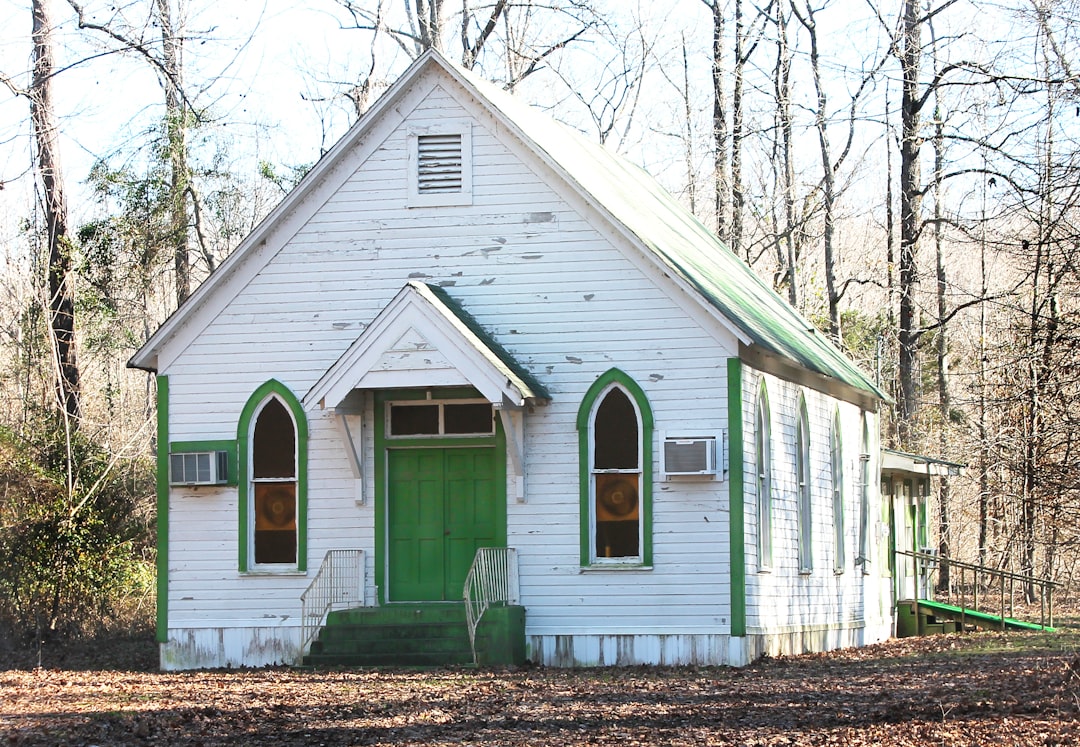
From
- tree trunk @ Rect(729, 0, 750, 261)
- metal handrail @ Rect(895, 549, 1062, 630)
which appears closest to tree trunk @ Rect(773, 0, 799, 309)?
tree trunk @ Rect(729, 0, 750, 261)

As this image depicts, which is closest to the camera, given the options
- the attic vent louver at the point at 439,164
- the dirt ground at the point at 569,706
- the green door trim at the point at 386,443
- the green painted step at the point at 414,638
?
the dirt ground at the point at 569,706

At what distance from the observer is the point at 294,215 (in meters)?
19.8

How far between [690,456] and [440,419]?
332 centimetres

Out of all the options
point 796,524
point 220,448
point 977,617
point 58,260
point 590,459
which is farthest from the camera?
point 58,260

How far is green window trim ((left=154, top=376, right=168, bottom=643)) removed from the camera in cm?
1977

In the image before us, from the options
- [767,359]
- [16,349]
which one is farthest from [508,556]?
[16,349]

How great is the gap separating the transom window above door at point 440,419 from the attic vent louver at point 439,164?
2696mm

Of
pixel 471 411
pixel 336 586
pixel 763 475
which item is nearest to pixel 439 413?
pixel 471 411

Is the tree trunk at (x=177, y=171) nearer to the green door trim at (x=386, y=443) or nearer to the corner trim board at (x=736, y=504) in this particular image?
the green door trim at (x=386, y=443)

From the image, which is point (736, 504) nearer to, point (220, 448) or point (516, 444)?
point (516, 444)

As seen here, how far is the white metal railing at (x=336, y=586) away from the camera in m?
19.0

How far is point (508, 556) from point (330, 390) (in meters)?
2.92

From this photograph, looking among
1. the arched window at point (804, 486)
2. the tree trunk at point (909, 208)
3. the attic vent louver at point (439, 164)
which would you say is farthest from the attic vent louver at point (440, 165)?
the tree trunk at point (909, 208)

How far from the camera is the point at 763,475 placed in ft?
63.9
